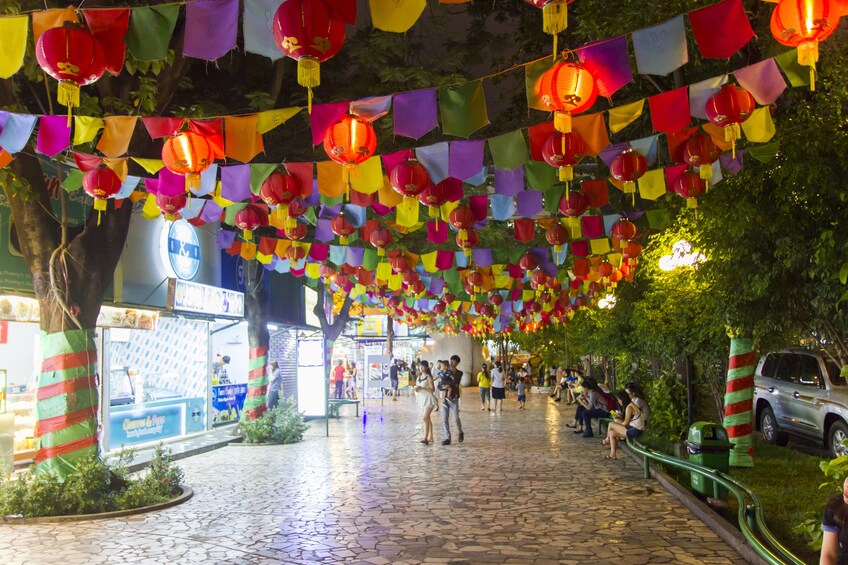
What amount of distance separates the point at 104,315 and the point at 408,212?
6.64 m

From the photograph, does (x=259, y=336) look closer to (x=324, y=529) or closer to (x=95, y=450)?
(x=95, y=450)

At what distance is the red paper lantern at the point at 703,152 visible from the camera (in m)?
8.63

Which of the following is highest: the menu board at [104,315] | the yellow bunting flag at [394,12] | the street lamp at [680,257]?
the yellow bunting flag at [394,12]

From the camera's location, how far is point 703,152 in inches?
342

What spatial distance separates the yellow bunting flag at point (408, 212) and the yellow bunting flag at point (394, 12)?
444 cm

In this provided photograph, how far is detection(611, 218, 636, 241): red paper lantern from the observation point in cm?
1285

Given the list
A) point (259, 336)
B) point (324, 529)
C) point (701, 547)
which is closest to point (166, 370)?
point (259, 336)

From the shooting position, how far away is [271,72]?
1333 centimetres

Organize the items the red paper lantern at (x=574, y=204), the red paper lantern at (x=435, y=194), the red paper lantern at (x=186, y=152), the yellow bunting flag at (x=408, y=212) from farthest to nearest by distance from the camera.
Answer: the red paper lantern at (x=574, y=204)
the yellow bunting flag at (x=408, y=212)
the red paper lantern at (x=435, y=194)
the red paper lantern at (x=186, y=152)

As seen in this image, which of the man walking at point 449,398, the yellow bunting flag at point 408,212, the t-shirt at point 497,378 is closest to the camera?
the yellow bunting flag at point 408,212

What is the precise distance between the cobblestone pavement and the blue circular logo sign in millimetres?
4305

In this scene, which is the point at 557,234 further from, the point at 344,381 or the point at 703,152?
the point at 344,381

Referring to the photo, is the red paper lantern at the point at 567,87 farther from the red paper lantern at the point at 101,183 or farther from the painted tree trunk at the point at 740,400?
the painted tree trunk at the point at 740,400

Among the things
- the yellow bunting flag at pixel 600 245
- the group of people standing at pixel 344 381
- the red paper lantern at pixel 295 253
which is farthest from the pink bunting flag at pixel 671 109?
the group of people standing at pixel 344 381
